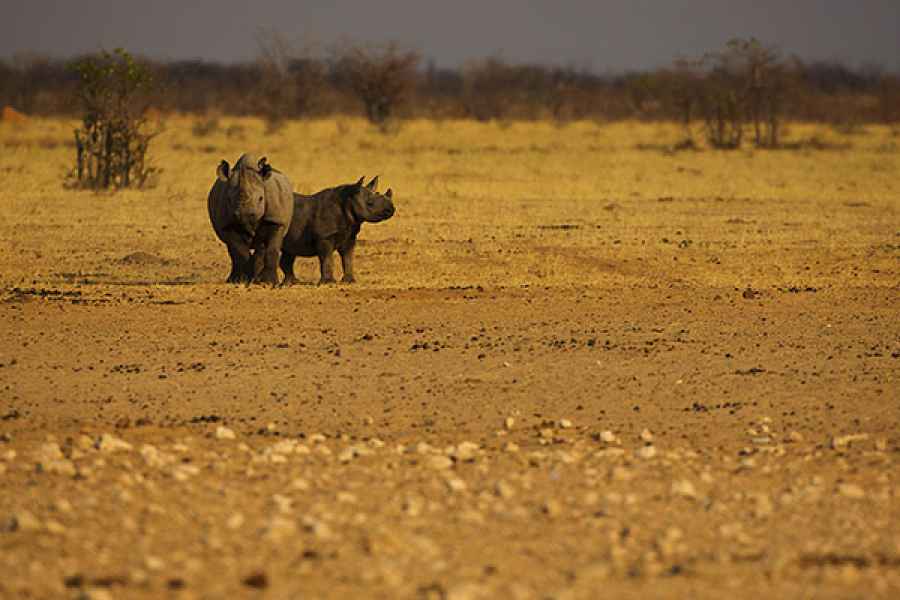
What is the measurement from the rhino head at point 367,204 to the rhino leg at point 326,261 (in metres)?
0.39

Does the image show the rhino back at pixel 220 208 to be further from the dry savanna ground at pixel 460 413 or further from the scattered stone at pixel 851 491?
the scattered stone at pixel 851 491

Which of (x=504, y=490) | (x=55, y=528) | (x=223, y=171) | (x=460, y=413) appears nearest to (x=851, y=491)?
(x=504, y=490)

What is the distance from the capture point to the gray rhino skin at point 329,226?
13539 millimetres

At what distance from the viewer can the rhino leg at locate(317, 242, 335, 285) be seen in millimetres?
13500

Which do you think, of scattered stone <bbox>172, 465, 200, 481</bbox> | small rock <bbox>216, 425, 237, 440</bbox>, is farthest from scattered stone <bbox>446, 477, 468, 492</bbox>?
small rock <bbox>216, 425, 237, 440</bbox>

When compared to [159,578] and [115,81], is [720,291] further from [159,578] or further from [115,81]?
[115,81]

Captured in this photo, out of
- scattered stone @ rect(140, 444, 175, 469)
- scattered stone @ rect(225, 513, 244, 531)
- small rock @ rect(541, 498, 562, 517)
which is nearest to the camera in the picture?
scattered stone @ rect(225, 513, 244, 531)

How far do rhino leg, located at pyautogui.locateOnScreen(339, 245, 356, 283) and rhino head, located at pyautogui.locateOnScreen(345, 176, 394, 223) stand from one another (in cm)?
32

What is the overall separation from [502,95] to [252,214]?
47937mm

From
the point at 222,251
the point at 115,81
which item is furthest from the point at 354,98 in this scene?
the point at 222,251

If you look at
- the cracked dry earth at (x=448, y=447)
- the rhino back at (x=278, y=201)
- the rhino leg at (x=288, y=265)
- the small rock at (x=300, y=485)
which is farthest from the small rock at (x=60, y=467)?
the rhino leg at (x=288, y=265)

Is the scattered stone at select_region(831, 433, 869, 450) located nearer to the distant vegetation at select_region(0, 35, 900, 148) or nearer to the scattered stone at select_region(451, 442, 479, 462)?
the scattered stone at select_region(451, 442, 479, 462)

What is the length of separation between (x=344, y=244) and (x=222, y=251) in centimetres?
259

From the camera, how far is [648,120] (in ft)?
179
